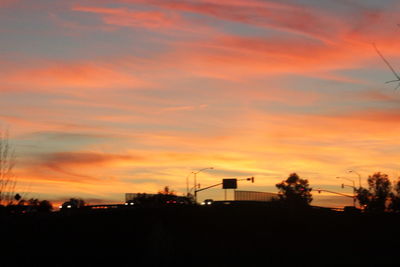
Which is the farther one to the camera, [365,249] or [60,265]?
[365,249]

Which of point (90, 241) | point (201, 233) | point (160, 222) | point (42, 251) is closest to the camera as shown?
point (42, 251)

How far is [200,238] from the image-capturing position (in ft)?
358

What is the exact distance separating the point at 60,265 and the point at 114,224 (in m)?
16.3

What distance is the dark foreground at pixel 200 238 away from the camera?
3241 inches

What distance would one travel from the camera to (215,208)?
112375 millimetres

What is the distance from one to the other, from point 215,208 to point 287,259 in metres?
14.2

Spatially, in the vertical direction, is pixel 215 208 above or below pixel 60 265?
above

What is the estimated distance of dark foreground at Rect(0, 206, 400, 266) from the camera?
82312mm

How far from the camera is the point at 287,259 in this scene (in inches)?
4188

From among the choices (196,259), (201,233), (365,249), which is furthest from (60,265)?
(365,249)

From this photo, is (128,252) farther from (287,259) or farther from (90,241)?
(287,259)

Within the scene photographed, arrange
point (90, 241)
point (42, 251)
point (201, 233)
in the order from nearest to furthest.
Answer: point (42, 251)
point (90, 241)
point (201, 233)

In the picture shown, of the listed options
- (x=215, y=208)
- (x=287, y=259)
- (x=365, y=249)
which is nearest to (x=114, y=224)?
(x=215, y=208)

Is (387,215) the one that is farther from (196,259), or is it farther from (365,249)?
(196,259)
